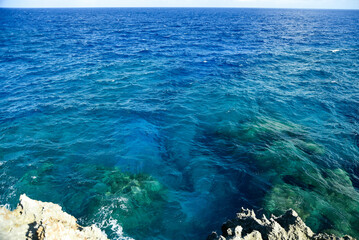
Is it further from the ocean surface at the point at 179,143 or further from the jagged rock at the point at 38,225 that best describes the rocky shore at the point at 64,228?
the ocean surface at the point at 179,143

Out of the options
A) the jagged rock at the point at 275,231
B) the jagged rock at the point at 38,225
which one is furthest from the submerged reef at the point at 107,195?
the jagged rock at the point at 275,231

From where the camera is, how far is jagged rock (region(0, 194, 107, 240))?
704 cm

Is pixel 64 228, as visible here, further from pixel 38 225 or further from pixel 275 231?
pixel 275 231

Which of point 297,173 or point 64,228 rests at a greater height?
point 64,228

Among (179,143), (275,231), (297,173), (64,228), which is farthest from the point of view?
(179,143)

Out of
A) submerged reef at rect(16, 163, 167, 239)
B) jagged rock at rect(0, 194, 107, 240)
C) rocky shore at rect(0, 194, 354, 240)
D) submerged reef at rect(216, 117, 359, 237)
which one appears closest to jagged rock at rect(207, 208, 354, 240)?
rocky shore at rect(0, 194, 354, 240)

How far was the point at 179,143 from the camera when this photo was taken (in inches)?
741

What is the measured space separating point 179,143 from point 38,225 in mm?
12727

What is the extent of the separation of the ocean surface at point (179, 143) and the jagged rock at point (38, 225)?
353 cm

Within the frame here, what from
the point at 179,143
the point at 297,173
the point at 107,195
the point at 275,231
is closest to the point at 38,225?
the point at 107,195

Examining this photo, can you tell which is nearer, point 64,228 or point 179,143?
point 64,228

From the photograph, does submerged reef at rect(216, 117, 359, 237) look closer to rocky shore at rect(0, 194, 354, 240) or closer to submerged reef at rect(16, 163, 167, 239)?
rocky shore at rect(0, 194, 354, 240)

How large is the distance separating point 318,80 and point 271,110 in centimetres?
1550

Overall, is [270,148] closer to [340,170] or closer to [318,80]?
[340,170]
